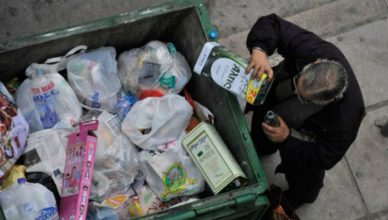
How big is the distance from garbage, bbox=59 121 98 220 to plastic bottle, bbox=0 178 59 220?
0.08 meters

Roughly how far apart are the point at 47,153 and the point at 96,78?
542 millimetres

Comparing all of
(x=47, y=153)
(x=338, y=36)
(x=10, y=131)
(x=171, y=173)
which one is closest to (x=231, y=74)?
(x=171, y=173)

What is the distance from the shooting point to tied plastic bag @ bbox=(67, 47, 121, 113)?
324cm

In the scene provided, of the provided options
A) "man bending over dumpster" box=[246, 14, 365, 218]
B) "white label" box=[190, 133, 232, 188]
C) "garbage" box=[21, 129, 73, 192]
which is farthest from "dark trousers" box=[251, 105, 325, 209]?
"garbage" box=[21, 129, 73, 192]

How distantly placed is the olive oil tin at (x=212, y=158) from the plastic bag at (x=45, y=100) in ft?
2.35

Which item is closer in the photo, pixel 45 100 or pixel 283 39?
pixel 283 39

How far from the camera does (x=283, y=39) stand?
10.0 ft

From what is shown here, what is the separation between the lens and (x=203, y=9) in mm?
3123

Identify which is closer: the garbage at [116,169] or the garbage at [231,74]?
the garbage at [231,74]

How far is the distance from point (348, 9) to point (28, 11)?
2.61m

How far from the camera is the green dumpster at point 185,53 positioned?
2768mm

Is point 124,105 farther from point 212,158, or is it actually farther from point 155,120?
point 212,158

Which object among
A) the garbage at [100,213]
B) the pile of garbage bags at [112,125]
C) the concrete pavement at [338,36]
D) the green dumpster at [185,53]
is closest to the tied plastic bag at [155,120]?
the pile of garbage bags at [112,125]

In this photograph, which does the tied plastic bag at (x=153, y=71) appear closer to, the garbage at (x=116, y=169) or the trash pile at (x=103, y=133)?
the trash pile at (x=103, y=133)
